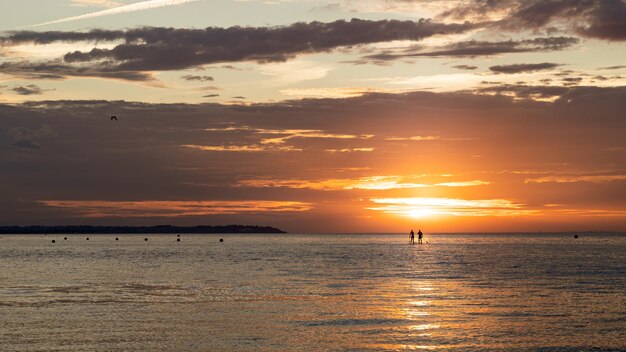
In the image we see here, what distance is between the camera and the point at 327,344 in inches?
1650

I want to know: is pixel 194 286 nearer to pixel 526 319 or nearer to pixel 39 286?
pixel 39 286

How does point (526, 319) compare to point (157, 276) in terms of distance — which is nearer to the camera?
point (526, 319)

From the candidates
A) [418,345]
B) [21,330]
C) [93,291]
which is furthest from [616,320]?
Result: [93,291]

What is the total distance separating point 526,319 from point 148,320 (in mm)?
24706

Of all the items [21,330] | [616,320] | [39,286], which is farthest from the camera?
[39,286]

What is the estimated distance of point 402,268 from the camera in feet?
354

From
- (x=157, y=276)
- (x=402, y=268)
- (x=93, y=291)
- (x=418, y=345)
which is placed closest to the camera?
(x=418, y=345)

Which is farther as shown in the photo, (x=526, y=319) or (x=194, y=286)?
(x=194, y=286)

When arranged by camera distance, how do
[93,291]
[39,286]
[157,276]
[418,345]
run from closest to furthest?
1. [418,345]
2. [93,291]
3. [39,286]
4. [157,276]

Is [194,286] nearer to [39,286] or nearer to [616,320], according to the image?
[39,286]

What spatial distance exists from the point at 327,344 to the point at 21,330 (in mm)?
18302

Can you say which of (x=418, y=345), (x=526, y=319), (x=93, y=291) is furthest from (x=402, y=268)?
(x=418, y=345)

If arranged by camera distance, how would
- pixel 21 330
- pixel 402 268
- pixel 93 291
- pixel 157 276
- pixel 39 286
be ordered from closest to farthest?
1. pixel 21 330
2. pixel 93 291
3. pixel 39 286
4. pixel 157 276
5. pixel 402 268

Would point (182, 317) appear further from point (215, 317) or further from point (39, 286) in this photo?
point (39, 286)
